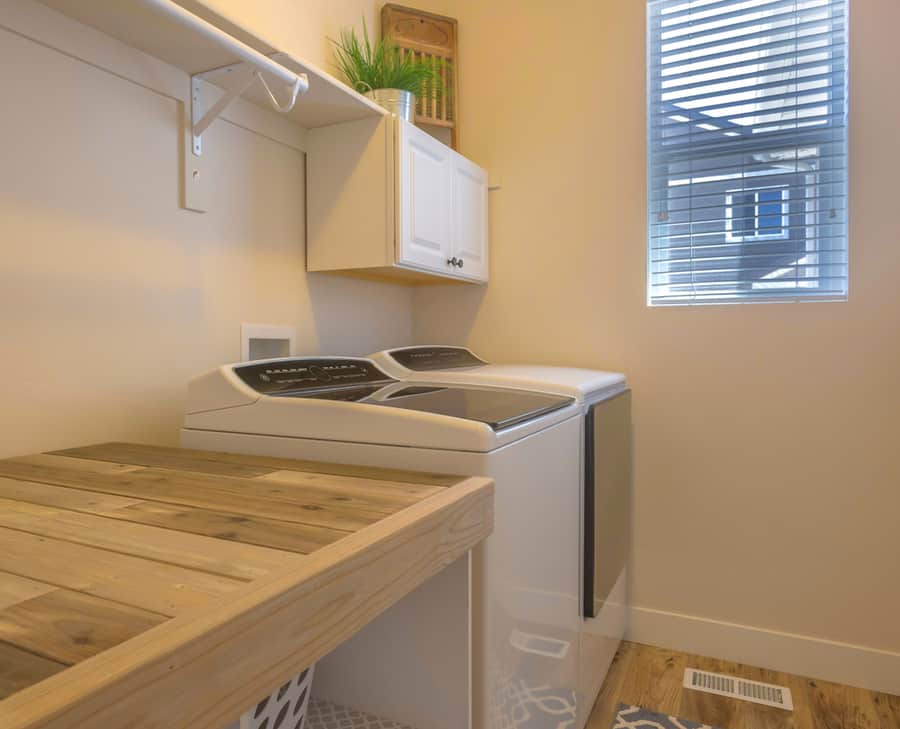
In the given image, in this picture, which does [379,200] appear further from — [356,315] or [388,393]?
[388,393]

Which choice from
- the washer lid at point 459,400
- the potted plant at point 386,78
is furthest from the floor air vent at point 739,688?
the potted plant at point 386,78

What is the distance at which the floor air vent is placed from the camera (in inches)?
75.5

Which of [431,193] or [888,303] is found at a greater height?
[431,193]

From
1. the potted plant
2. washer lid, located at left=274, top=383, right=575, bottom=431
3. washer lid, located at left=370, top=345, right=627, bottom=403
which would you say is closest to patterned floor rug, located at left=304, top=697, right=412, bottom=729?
washer lid, located at left=274, top=383, right=575, bottom=431

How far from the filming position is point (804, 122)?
2080 millimetres

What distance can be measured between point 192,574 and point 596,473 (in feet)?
4.06

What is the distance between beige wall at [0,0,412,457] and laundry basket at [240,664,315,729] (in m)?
0.71

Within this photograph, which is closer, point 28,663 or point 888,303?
point 28,663

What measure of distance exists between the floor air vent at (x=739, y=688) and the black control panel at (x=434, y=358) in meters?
1.27

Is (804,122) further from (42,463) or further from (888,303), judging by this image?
(42,463)

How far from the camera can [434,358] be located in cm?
218

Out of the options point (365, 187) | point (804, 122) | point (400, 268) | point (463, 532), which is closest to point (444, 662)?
point (463, 532)

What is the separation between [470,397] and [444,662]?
1.91 feet

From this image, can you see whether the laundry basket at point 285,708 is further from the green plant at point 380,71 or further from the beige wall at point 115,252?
the green plant at point 380,71
